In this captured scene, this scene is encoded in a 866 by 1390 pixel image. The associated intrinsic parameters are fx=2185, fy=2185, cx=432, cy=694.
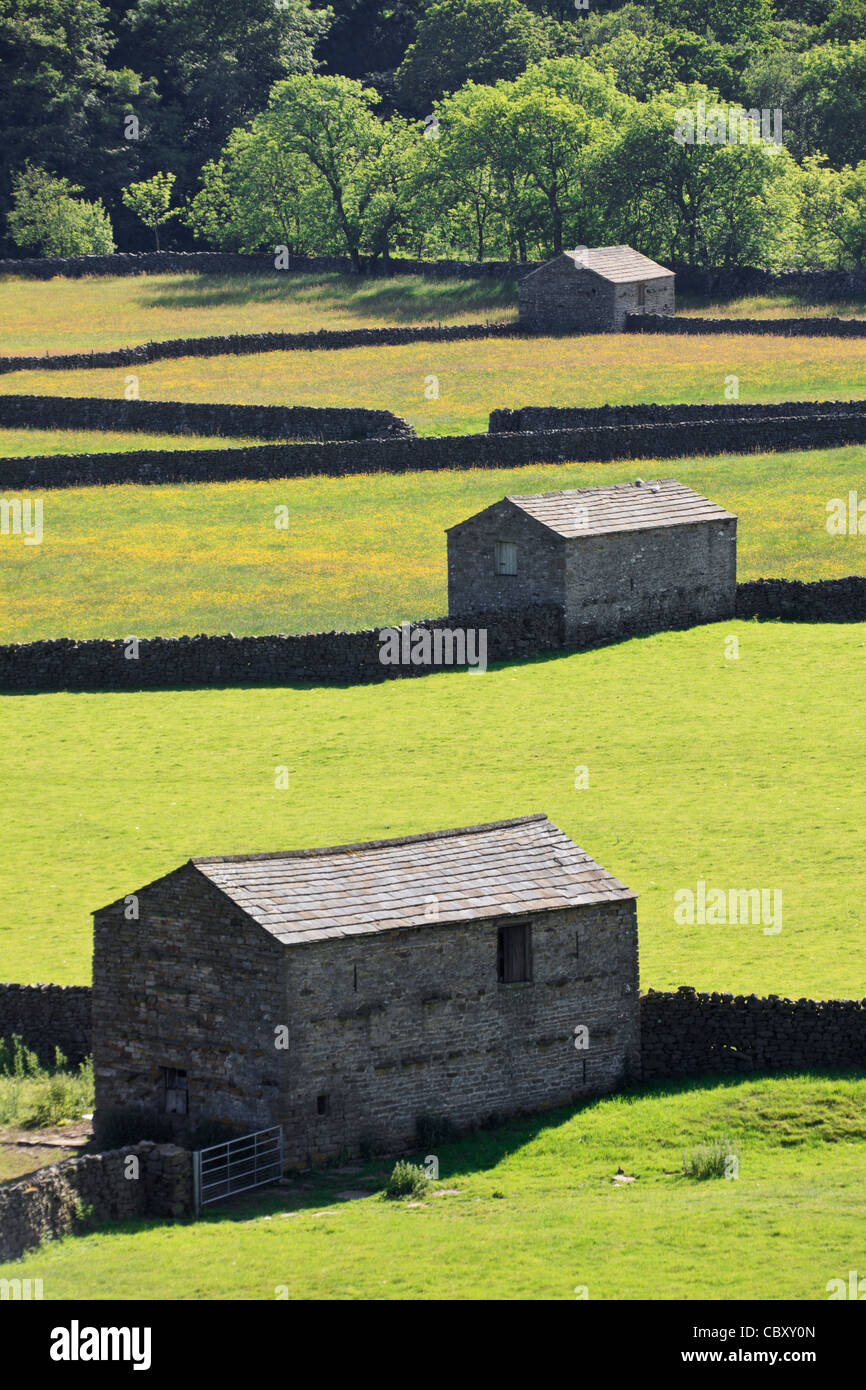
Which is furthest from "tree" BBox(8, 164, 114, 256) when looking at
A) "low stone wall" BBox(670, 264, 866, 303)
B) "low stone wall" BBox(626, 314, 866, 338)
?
"low stone wall" BBox(626, 314, 866, 338)

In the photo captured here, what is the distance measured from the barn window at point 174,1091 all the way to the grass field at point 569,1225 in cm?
238

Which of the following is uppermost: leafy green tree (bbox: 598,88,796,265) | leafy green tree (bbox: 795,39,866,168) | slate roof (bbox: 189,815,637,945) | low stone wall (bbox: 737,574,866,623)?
leafy green tree (bbox: 795,39,866,168)

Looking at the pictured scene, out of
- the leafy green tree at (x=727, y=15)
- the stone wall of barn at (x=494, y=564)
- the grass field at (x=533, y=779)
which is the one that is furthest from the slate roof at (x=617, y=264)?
the leafy green tree at (x=727, y=15)

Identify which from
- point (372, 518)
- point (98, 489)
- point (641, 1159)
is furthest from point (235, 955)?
point (98, 489)

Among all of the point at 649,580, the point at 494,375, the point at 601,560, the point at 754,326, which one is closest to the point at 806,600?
the point at 649,580

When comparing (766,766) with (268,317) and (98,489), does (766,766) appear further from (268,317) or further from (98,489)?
(268,317)

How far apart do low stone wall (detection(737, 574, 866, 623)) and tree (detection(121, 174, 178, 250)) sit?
72.4 meters

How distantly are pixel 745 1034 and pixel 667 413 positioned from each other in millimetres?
43137

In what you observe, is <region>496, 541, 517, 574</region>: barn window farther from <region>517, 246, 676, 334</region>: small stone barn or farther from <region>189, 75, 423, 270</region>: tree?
<region>189, 75, 423, 270</region>: tree

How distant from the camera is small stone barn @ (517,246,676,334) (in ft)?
291

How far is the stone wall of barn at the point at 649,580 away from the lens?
52.7 metres

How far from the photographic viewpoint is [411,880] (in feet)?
98.1

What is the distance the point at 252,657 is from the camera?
51000 millimetres
